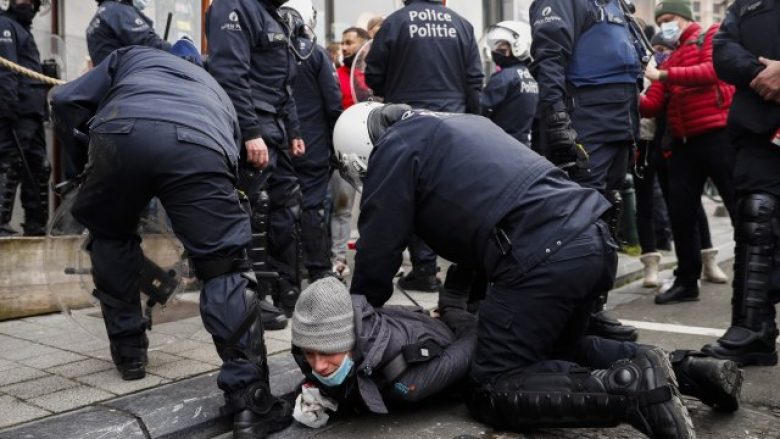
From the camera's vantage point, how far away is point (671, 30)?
17.2ft

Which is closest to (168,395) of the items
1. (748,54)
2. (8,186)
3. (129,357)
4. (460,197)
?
(129,357)

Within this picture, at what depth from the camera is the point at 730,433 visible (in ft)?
8.48

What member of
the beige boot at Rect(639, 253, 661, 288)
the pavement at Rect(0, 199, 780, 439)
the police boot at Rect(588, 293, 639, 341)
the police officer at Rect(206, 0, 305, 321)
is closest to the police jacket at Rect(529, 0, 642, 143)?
the police boot at Rect(588, 293, 639, 341)

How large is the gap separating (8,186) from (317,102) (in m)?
2.24

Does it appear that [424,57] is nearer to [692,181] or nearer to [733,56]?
[692,181]

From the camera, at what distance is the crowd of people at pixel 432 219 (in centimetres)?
255

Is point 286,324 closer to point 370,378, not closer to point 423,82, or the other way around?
point 370,378

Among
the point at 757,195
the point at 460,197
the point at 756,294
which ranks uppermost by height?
the point at 460,197

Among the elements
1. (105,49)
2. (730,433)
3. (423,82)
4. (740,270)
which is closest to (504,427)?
(730,433)

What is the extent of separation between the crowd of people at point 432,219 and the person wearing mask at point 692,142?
67cm

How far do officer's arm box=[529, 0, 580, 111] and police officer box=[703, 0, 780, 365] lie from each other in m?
0.85

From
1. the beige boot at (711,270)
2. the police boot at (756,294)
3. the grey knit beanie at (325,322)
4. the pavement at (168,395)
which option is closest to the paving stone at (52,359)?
the pavement at (168,395)

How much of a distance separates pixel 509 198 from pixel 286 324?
1.83m

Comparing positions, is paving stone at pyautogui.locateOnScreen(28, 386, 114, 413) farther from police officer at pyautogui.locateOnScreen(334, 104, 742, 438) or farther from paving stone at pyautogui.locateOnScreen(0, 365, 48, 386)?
police officer at pyautogui.locateOnScreen(334, 104, 742, 438)
